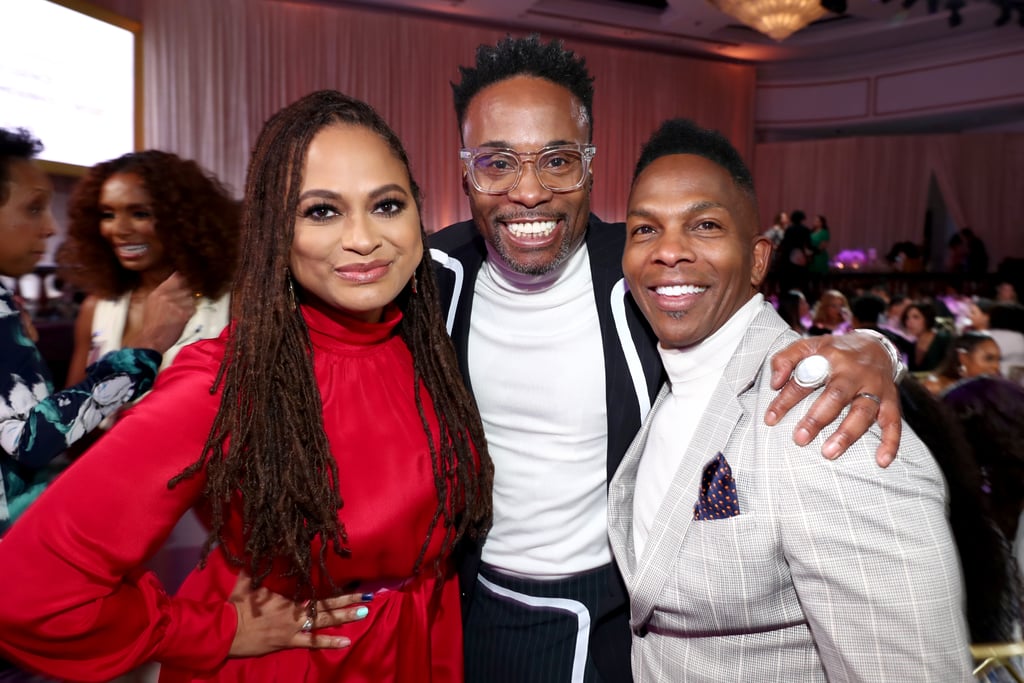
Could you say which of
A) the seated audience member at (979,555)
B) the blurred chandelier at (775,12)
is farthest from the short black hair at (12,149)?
the blurred chandelier at (775,12)

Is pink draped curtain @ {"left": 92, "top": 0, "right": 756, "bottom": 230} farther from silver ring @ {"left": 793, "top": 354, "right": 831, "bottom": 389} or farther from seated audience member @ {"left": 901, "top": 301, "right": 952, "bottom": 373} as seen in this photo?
silver ring @ {"left": 793, "top": 354, "right": 831, "bottom": 389}

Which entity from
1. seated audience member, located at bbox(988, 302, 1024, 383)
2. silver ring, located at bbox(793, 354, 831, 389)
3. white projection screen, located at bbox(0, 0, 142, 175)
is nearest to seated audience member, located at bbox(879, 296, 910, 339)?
seated audience member, located at bbox(988, 302, 1024, 383)

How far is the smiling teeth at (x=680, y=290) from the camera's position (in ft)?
4.74

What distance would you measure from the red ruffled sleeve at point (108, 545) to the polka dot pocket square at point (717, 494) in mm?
839

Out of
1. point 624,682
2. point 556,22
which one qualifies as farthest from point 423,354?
point 556,22

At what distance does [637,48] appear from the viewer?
12.2 meters

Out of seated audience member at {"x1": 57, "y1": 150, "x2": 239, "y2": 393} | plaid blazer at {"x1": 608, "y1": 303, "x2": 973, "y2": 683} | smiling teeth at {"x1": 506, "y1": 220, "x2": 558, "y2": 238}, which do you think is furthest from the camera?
seated audience member at {"x1": 57, "y1": 150, "x2": 239, "y2": 393}

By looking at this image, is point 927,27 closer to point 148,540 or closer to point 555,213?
point 555,213

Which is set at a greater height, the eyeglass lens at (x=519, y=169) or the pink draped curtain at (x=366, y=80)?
the pink draped curtain at (x=366, y=80)

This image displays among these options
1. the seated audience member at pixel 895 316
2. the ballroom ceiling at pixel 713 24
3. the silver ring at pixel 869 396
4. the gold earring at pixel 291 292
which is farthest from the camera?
the ballroom ceiling at pixel 713 24

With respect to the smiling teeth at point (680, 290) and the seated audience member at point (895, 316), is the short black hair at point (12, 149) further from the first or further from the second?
the seated audience member at point (895, 316)

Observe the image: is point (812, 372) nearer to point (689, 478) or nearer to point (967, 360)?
point (689, 478)

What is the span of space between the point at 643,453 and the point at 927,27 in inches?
472

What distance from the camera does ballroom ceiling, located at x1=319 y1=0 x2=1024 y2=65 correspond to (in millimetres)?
10109
